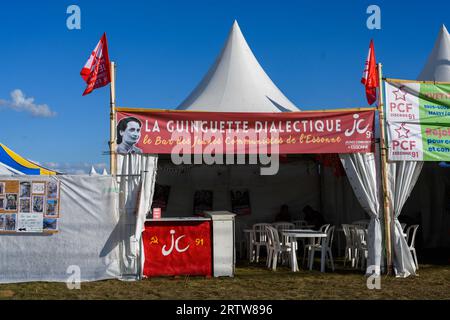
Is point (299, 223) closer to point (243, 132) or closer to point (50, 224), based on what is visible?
point (243, 132)

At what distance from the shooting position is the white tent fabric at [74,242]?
7.00 meters

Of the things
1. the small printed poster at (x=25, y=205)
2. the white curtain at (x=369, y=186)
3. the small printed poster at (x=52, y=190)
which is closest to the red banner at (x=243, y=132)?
the white curtain at (x=369, y=186)

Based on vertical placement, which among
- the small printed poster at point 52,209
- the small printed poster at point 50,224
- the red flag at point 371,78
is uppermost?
the red flag at point 371,78

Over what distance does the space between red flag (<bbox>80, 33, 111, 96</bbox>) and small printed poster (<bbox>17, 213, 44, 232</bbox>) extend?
1.90 meters

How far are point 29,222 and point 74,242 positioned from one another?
0.69 m

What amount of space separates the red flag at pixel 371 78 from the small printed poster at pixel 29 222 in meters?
5.24

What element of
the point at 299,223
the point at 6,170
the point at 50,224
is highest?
the point at 6,170

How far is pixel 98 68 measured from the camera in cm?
729

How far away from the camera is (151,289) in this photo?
6.55m

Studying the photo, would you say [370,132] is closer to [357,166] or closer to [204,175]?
[357,166]

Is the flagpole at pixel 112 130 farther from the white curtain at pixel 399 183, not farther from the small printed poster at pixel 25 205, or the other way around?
the white curtain at pixel 399 183

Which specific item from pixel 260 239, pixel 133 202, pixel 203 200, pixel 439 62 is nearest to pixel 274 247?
pixel 260 239

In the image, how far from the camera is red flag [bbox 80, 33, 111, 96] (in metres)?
7.19
